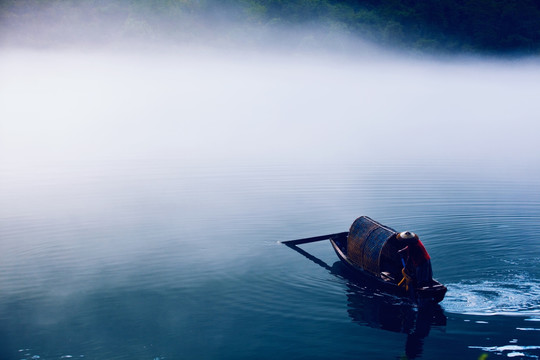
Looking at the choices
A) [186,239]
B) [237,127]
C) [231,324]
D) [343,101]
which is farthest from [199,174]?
[343,101]

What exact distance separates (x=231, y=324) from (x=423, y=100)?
120 m

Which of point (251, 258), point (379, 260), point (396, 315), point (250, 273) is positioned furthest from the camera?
point (251, 258)

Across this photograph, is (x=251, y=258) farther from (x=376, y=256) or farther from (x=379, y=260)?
(x=379, y=260)

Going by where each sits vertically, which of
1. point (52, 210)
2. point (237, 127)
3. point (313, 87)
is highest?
point (313, 87)

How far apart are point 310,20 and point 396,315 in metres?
149

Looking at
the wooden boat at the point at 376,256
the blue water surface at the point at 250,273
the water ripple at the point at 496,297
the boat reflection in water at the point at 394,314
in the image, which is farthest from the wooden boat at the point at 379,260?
the water ripple at the point at 496,297

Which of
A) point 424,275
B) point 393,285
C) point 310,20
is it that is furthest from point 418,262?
point 310,20

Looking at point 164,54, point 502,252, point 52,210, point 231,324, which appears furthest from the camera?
point 164,54

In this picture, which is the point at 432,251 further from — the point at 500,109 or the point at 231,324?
the point at 500,109

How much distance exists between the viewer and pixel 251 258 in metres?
25.4

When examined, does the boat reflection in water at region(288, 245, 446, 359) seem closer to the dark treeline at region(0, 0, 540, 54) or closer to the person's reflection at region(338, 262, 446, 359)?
the person's reflection at region(338, 262, 446, 359)

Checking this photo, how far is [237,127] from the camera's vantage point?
93375 millimetres

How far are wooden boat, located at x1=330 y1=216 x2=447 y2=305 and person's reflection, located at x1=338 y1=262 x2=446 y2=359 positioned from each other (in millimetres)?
455

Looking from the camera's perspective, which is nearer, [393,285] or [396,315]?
[396,315]
